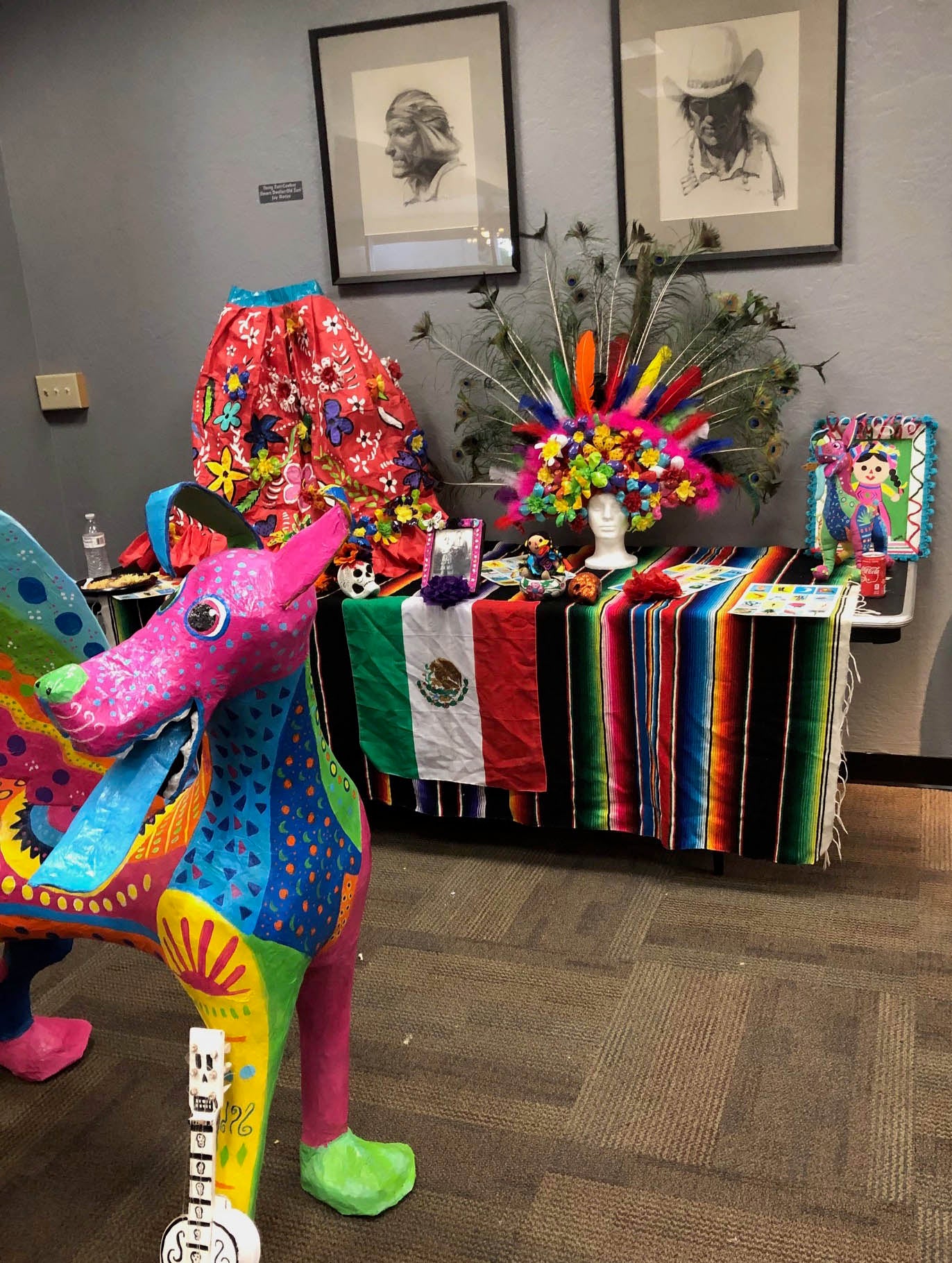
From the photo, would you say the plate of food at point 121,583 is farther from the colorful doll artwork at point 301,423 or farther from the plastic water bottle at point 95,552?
the colorful doll artwork at point 301,423

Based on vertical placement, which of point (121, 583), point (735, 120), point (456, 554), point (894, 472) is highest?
point (735, 120)

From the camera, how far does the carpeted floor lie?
163 centimetres

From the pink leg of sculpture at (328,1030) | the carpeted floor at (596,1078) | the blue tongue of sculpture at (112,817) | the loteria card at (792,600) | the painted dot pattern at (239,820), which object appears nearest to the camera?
the blue tongue of sculpture at (112,817)

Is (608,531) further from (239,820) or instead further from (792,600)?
(239,820)

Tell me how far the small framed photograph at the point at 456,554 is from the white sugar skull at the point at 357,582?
0.13 metres

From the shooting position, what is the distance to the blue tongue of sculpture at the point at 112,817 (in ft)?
3.46

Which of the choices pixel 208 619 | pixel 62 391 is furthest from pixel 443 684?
pixel 62 391

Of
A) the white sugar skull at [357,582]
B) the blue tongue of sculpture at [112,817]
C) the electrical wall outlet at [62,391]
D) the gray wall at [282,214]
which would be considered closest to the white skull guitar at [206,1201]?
the blue tongue of sculpture at [112,817]

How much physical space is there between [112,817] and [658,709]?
1548 mm

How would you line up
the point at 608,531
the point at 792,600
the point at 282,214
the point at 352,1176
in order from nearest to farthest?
the point at 352,1176 < the point at 792,600 < the point at 608,531 < the point at 282,214

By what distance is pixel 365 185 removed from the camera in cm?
298

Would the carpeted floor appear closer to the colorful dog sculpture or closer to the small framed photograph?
the colorful dog sculpture

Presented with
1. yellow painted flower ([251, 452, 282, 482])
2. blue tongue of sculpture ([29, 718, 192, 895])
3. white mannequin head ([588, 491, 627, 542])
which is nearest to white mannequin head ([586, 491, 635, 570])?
white mannequin head ([588, 491, 627, 542])

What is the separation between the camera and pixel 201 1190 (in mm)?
1222
